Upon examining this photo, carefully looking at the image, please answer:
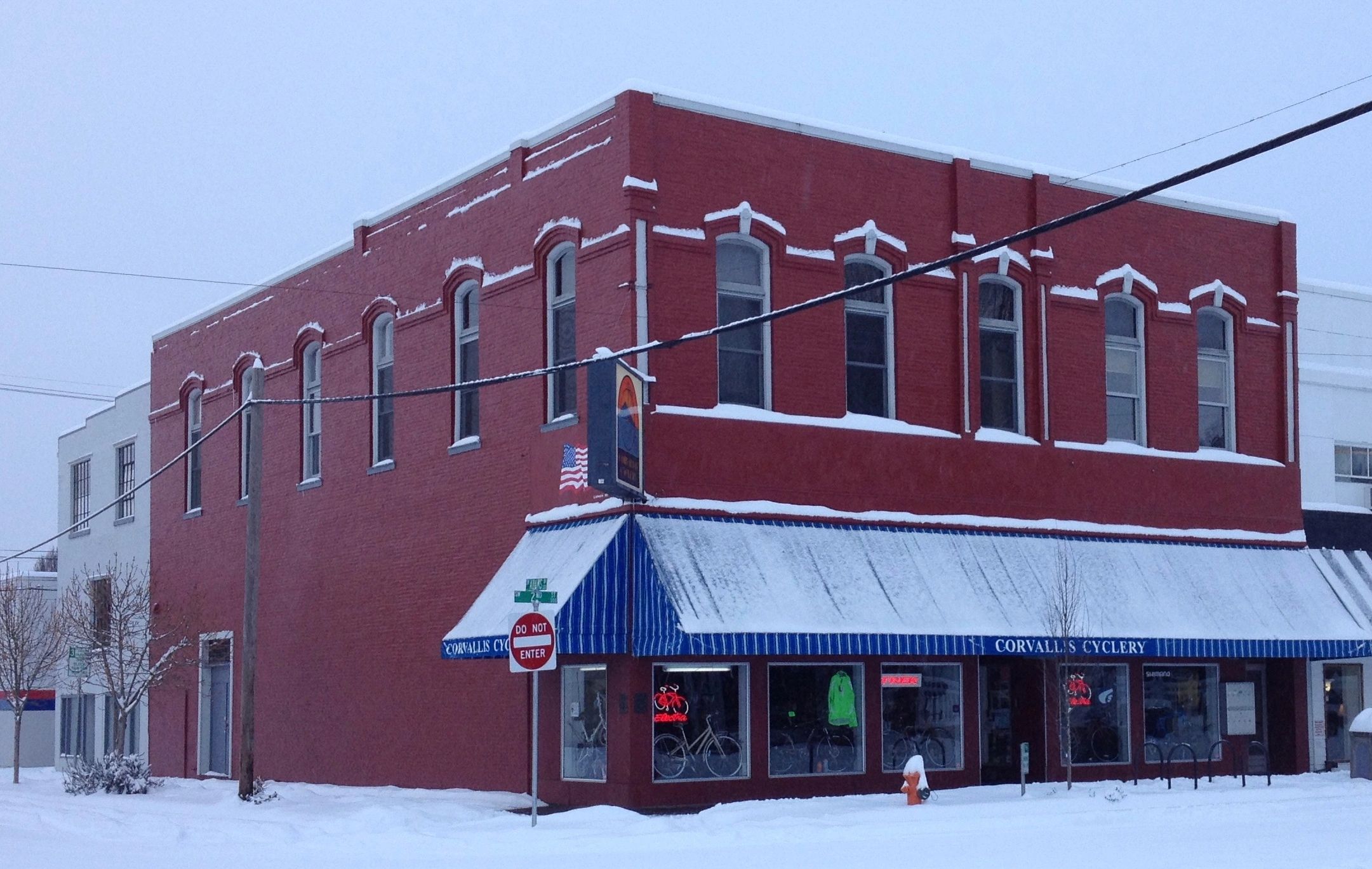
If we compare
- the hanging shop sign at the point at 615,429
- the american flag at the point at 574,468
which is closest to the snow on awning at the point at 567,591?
the american flag at the point at 574,468

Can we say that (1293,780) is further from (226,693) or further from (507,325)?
(226,693)

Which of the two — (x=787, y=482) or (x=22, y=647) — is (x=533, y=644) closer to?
(x=787, y=482)

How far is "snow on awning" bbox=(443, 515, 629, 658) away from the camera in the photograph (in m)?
21.3

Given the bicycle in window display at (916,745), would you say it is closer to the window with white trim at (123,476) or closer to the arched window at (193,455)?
the arched window at (193,455)


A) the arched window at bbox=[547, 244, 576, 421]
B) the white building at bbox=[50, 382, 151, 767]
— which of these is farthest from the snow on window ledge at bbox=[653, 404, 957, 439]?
the white building at bbox=[50, 382, 151, 767]

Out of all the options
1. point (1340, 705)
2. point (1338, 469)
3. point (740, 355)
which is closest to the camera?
point (740, 355)

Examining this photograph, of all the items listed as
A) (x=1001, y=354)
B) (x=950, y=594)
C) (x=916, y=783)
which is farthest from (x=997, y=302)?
(x=916, y=783)

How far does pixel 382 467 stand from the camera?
2853cm

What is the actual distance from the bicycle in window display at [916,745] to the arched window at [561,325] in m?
6.44

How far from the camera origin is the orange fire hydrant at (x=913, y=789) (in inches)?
854

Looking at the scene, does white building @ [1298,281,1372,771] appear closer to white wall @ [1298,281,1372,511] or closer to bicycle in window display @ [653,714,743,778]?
white wall @ [1298,281,1372,511]

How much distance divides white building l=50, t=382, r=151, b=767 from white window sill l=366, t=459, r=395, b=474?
1115 cm

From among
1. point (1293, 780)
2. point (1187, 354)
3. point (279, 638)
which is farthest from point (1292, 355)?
point (279, 638)

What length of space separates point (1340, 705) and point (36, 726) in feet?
112
